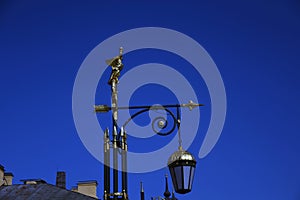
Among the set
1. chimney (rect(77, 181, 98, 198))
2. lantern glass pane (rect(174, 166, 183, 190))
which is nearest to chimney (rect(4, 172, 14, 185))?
chimney (rect(77, 181, 98, 198))

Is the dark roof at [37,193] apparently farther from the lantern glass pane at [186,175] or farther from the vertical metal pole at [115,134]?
the lantern glass pane at [186,175]

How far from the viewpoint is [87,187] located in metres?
34.2

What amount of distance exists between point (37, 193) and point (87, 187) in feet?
39.9

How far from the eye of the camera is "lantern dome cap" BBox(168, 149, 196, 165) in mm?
8635

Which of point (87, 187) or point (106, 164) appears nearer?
point (106, 164)

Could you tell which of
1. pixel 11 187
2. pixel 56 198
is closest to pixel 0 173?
pixel 11 187

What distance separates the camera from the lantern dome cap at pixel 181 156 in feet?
28.3

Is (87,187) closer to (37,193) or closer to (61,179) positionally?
(61,179)

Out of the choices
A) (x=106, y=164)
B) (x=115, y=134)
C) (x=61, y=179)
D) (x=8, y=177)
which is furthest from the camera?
(x=61, y=179)

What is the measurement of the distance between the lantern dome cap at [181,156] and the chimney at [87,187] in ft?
84.9

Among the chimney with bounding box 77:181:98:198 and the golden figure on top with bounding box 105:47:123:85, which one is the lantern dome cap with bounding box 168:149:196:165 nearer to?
the golden figure on top with bounding box 105:47:123:85

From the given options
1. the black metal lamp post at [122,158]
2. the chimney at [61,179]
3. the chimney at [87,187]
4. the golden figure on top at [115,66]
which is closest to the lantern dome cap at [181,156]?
the black metal lamp post at [122,158]

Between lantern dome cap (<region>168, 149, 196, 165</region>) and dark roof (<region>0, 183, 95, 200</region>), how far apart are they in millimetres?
12845

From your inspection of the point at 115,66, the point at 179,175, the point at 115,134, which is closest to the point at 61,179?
the point at 115,66
